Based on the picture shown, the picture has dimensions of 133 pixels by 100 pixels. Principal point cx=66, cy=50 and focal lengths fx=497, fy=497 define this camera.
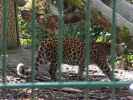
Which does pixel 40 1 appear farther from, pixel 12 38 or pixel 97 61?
pixel 12 38

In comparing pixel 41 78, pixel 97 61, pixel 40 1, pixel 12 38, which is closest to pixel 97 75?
pixel 97 61

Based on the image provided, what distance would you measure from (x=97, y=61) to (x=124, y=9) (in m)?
2.57

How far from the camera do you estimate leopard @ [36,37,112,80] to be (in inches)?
362

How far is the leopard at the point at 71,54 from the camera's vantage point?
9195 mm

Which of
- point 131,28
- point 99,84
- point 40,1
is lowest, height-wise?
point 99,84

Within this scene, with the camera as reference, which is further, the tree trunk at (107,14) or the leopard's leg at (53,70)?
the leopard's leg at (53,70)

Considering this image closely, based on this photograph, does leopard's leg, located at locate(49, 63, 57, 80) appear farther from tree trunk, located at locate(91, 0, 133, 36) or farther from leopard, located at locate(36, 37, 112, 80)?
tree trunk, located at locate(91, 0, 133, 36)

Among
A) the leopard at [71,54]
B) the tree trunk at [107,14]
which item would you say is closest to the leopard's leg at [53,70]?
the leopard at [71,54]

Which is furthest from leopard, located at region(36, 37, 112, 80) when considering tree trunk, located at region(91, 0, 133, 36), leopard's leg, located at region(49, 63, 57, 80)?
tree trunk, located at region(91, 0, 133, 36)

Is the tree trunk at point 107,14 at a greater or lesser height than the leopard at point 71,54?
greater

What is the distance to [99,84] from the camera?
3.03m

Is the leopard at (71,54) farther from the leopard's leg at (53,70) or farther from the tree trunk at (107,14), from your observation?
the tree trunk at (107,14)

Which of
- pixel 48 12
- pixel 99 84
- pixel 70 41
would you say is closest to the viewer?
pixel 99 84

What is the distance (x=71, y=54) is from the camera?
920 centimetres
